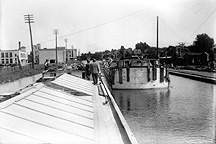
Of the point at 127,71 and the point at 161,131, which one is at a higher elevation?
the point at 127,71

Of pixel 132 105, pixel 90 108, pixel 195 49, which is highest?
pixel 195 49

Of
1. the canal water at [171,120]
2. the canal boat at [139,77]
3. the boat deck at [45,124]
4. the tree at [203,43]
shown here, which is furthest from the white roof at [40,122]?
the tree at [203,43]

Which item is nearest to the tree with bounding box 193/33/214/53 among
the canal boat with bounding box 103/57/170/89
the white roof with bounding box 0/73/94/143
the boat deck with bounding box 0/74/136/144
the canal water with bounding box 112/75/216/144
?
the canal boat with bounding box 103/57/170/89

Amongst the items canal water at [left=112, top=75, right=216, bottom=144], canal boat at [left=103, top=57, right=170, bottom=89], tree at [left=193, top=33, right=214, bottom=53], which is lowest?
canal water at [left=112, top=75, right=216, bottom=144]

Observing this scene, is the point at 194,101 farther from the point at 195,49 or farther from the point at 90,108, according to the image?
the point at 195,49

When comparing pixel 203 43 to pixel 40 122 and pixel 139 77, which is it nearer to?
pixel 139 77

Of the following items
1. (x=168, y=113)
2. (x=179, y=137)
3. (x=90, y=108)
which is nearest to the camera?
(x=90, y=108)

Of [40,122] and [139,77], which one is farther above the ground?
[40,122]

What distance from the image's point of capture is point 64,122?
5230 mm

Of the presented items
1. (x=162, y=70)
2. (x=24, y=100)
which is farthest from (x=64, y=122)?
(x=162, y=70)

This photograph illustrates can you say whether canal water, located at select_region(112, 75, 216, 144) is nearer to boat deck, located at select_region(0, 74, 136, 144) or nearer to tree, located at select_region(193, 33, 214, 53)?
boat deck, located at select_region(0, 74, 136, 144)

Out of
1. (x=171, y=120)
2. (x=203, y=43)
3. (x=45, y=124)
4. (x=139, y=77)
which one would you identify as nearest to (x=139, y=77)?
(x=139, y=77)

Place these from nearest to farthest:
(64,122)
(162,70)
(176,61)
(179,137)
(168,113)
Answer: (64,122)
(179,137)
(168,113)
(162,70)
(176,61)

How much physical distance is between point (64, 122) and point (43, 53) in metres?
77.2
